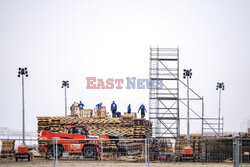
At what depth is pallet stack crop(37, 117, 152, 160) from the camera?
2939cm

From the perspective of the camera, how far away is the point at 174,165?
2327cm

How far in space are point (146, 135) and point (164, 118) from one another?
110 inches

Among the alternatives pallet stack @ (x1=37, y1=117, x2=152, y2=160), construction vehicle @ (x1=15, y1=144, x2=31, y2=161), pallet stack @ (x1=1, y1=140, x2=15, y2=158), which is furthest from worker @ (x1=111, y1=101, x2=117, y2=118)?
pallet stack @ (x1=1, y1=140, x2=15, y2=158)

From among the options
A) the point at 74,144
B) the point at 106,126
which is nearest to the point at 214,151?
the point at 106,126

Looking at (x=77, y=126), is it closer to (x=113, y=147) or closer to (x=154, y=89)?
(x=113, y=147)

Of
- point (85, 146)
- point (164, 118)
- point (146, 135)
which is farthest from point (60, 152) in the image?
point (164, 118)

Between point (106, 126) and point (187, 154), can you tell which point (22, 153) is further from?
point (187, 154)

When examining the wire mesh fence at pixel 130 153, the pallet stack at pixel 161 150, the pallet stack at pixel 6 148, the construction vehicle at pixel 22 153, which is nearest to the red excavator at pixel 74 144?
the wire mesh fence at pixel 130 153

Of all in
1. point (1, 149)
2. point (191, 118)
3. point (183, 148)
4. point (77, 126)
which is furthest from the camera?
point (191, 118)

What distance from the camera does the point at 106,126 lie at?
→ 30078mm

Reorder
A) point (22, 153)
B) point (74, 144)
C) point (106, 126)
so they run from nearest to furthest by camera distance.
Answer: point (22, 153) < point (74, 144) < point (106, 126)

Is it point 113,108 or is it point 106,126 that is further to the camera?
point 113,108

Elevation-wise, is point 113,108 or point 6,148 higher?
point 113,108

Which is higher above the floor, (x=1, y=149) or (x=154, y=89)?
(x=154, y=89)
